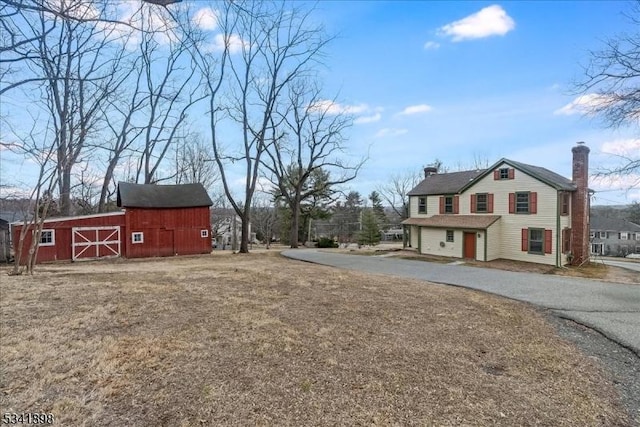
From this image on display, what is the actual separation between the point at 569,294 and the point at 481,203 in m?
10.9

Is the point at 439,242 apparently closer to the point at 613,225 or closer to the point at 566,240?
the point at 566,240

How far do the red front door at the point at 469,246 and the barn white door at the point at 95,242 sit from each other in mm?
18870

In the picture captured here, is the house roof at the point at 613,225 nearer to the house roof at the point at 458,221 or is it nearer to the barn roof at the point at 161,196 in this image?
the house roof at the point at 458,221

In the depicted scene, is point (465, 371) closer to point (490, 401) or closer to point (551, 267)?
point (490, 401)

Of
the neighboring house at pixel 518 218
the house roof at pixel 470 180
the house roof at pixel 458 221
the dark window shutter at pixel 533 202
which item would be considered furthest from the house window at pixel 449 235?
the dark window shutter at pixel 533 202

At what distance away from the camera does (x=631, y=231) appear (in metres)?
45.8

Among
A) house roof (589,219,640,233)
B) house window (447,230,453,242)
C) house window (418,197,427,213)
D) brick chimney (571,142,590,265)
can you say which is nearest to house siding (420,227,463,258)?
house window (447,230,453,242)

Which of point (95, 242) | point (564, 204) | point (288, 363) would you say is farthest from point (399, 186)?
point (288, 363)

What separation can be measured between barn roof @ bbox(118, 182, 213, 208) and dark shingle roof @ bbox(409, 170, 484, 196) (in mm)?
13798

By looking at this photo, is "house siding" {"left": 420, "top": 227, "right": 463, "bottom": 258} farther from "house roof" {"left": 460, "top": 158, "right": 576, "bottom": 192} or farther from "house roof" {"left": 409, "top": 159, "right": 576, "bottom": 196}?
"house roof" {"left": 460, "top": 158, "right": 576, "bottom": 192}

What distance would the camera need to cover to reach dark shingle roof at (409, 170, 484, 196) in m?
21.7

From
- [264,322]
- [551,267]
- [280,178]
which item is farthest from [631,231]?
[264,322]

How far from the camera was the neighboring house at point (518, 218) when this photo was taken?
674 inches

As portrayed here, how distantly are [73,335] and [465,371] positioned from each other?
5.39 metres
